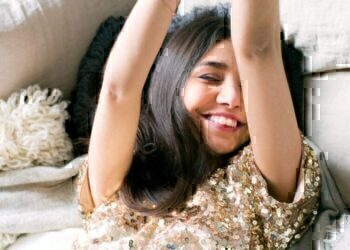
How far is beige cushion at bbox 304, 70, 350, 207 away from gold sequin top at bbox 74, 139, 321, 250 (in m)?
0.08

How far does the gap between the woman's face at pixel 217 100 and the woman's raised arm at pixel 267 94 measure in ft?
0.22

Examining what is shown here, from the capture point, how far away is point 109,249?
1054 mm

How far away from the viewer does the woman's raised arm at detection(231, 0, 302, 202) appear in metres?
0.89

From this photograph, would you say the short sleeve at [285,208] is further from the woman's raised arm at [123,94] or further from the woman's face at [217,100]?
the woman's raised arm at [123,94]

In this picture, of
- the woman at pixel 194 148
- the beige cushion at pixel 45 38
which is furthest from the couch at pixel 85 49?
the woman at pixel 194 148

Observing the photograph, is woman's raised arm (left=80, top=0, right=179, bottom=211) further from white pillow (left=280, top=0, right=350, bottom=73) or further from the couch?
white pillow (left=280, top=0, right=350, bottom=73)

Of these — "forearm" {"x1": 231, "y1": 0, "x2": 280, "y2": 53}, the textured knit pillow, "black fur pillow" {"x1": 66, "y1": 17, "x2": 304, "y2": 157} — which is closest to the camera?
"forearm" {"x1": 231, "y1": 0, "x2": 280, "y2": 53}

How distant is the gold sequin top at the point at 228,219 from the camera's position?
103cm

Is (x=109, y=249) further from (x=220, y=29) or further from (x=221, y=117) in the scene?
(x=220, y=29)

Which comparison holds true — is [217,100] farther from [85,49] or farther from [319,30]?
[85,49]

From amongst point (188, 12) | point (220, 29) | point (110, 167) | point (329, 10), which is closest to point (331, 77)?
point (329, 10)

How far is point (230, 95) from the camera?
104 centimetres

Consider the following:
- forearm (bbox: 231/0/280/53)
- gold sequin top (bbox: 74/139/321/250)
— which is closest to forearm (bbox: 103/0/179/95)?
forearm (bbox: 231/0/280/53)

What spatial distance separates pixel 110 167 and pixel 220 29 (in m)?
0.33
